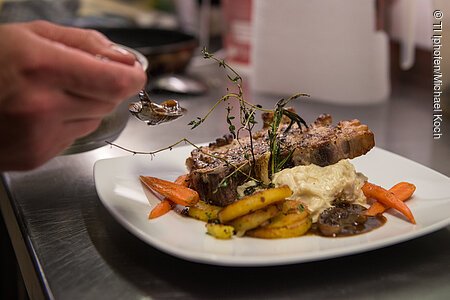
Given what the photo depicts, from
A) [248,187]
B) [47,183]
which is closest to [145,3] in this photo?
[47,183]

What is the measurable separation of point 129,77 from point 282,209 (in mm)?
291

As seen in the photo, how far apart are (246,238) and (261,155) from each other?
194 mm

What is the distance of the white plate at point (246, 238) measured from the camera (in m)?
0.81

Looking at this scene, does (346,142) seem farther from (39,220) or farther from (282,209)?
(39,220)

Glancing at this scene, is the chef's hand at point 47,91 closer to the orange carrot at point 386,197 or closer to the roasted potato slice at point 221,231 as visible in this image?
the roasted potato slice at point 221,231

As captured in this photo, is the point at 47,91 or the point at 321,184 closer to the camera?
the point at 47,91

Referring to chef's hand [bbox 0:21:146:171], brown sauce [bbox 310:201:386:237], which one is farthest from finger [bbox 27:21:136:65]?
brown sauce [bbox 310:201:386:237]

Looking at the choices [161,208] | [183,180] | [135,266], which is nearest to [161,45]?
[183,180]

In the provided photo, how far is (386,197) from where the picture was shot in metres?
0.98

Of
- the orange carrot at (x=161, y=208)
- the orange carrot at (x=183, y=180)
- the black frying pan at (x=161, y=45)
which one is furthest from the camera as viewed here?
the black frying pan at (x=161, y=45)

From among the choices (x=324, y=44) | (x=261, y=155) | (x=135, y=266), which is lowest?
(x=135, y=266)

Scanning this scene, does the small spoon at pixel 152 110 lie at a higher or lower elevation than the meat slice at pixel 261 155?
higher

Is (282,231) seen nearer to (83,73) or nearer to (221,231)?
(221,231)

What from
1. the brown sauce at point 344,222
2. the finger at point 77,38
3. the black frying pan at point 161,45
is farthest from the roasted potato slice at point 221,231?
the black frying pan at point 161,45
